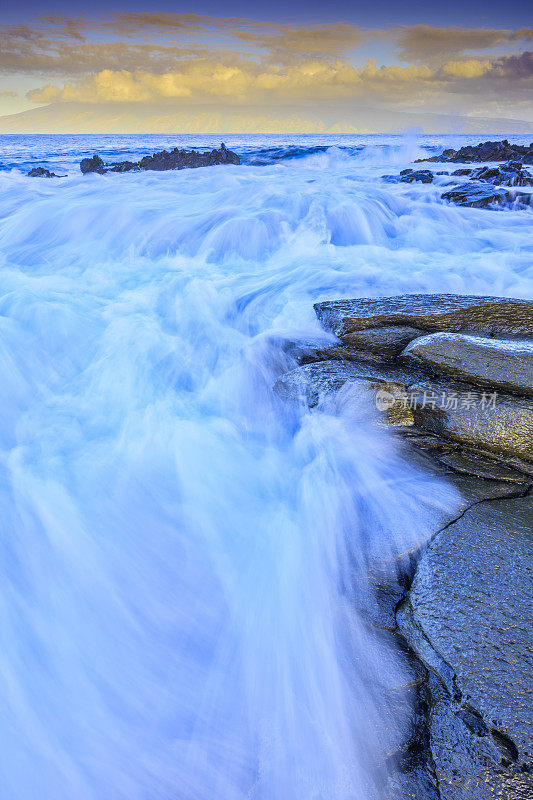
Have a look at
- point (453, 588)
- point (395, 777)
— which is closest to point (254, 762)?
point (395, 777)

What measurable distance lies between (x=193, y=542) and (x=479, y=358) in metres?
2.12

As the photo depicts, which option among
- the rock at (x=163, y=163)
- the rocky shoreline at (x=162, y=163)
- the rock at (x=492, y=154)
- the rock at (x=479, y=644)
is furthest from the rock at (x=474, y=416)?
the rock at (x=492, y=154)

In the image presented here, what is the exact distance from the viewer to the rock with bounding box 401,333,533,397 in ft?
9.41

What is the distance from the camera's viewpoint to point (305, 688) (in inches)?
69.9

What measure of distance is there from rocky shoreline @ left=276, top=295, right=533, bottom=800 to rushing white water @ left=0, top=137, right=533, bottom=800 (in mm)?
136

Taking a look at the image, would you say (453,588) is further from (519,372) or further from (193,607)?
(519,372)

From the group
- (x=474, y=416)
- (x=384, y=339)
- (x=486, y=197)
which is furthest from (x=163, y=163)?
(x=474, y=416)

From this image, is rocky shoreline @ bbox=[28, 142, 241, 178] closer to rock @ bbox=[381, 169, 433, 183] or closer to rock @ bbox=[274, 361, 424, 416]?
rock @ bbox=[381, 169, 433, 183]

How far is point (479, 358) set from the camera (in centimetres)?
304

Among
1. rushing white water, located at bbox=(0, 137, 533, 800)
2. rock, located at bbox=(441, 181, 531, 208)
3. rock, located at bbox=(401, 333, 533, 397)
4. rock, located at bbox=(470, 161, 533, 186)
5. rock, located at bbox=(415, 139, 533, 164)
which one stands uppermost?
rock, located at bbox=(415, 139, 533, 164)

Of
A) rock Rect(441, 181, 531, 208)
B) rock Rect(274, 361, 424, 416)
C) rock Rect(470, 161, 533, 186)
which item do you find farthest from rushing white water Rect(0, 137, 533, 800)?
rock Rect(470, 161, 533, 186)

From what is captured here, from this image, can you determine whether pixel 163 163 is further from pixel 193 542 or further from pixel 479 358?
pixel 193 542

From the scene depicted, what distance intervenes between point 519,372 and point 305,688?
86.6 inches

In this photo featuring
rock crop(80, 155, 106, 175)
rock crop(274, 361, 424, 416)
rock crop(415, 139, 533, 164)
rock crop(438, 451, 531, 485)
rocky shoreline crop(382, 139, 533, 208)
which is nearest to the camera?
rock crop(438, 451, 531, 485)
